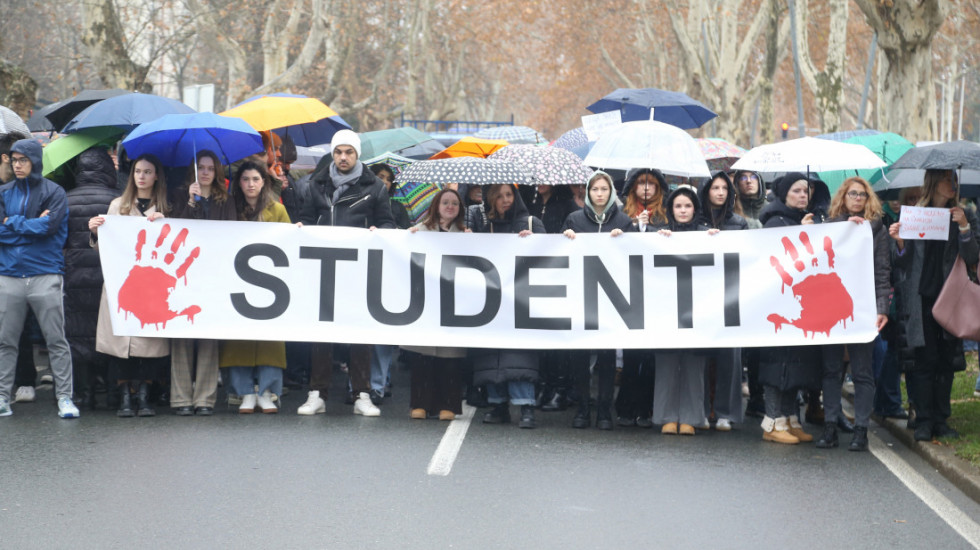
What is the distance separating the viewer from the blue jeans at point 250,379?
9469 millimetres

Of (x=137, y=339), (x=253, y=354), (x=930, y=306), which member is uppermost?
(x=930, y=306)

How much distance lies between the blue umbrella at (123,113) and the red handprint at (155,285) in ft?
3.22

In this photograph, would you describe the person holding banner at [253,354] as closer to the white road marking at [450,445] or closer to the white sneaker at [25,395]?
the white road marking at [450,445]

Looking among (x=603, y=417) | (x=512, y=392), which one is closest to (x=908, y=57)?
(x=603, y=417)

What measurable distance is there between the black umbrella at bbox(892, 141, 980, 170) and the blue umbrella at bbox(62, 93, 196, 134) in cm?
555

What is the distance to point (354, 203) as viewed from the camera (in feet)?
32.2

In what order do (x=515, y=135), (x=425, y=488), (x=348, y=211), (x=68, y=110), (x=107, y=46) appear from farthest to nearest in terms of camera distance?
(x=107, y=46) < (x=515, y=135) < (x=68, y=110) < (x=348, y=211) < (x=425, y=488)

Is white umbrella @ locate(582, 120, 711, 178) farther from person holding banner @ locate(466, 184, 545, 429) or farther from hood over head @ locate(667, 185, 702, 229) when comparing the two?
person holding banner @ locate(466, 184, 545, 429)

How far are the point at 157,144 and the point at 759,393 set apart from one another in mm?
4895

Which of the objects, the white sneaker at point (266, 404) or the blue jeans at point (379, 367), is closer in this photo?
the white sneaker at point (266, 404)

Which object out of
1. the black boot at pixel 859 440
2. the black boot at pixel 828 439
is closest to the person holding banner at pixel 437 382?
the black boot at pixel 828 439

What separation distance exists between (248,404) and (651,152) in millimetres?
3441

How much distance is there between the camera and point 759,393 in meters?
9.99

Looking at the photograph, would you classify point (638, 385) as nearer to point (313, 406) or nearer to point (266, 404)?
point (313, 406)
